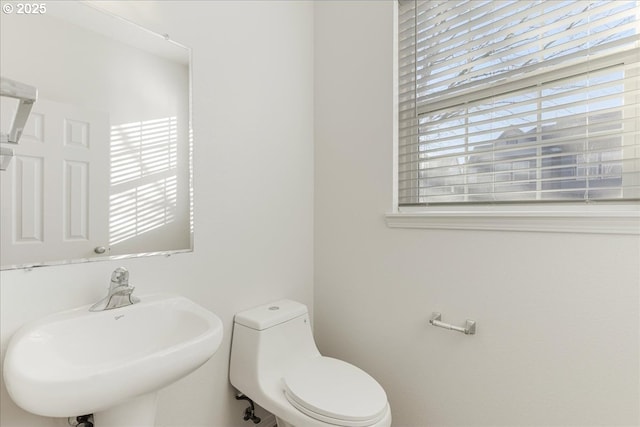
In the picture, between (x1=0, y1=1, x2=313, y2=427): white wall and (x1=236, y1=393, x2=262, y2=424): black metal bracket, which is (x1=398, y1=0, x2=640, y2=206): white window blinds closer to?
(x1=0, y1=1, x2=313, y2=427): white wall

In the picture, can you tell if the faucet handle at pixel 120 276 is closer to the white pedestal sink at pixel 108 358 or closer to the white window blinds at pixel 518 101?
the white pedestal sink at pixel 108 358

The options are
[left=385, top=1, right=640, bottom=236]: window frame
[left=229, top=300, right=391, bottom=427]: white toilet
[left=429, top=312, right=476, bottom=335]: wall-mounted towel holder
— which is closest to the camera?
[left=385, top=1, right=640, bottom=236]: window frame

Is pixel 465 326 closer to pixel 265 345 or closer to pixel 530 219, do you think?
pixel 530 219

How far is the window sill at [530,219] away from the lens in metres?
0.90

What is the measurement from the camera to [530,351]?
1055mm

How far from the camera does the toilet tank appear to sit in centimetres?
124

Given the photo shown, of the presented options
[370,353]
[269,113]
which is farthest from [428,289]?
[269,113]

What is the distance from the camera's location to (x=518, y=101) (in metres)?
1.14

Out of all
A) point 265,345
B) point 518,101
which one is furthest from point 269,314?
point 518,101

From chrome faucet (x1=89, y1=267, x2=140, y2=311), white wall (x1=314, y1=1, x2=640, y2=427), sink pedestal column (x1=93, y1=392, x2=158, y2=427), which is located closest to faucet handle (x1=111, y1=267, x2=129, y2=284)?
chrome faucet (x1=89, y1=267, x2=140, y2=311)

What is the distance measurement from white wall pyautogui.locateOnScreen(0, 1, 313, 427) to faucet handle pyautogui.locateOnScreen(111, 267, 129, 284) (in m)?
0.07

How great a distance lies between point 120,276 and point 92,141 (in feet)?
1.43

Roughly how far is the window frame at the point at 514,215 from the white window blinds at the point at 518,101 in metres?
0.03

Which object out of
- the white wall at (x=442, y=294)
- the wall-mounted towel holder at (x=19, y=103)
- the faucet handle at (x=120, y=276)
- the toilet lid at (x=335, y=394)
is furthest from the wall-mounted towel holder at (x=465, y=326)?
the wall-mounted towel holder at (x=19, y=103)
